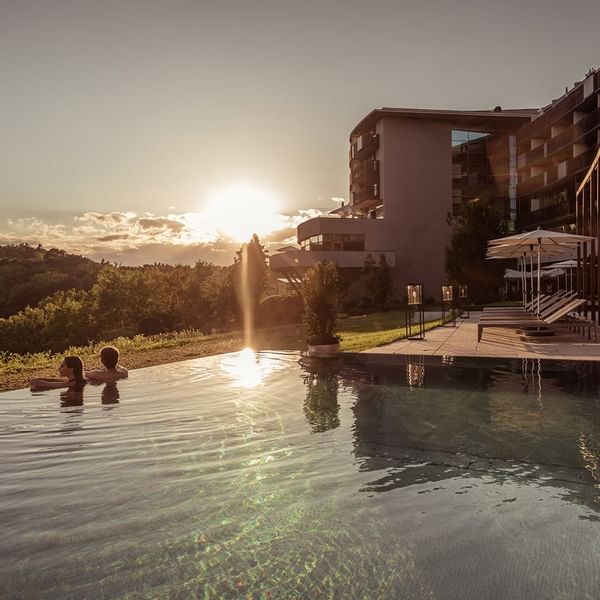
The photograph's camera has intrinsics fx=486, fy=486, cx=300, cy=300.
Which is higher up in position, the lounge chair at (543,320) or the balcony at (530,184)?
the balcony at (530,184)

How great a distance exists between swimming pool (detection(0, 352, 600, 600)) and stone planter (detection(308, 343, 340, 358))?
432 cm

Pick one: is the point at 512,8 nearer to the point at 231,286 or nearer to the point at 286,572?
the point at 286,572

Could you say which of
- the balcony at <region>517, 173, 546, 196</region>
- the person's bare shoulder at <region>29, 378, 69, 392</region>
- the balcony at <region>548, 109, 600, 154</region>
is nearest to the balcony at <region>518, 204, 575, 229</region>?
the balcony at <region>517, 173, 546, 196</region>

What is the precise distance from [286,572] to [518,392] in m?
6.13

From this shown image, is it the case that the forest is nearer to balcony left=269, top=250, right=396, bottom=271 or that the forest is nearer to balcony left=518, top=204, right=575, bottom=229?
balcony left=269, top=250, right=396, bottom=271

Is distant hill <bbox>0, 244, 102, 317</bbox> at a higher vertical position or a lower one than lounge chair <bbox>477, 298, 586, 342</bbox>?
higher

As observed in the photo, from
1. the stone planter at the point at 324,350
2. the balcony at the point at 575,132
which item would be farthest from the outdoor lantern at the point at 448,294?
the balcony at the point at 575,132

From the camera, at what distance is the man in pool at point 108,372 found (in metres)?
10.4

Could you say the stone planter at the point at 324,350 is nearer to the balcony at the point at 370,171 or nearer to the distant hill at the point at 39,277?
the balcony at the point at 370,171

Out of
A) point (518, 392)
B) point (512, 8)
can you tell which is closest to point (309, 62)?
point (512, 8)

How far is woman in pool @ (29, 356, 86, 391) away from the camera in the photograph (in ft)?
31.6

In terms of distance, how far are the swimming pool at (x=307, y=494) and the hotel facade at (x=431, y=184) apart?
4079 centimetres

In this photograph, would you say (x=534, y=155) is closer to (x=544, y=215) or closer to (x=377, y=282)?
(x=544, y=215)

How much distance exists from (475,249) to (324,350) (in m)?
24.0
